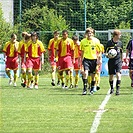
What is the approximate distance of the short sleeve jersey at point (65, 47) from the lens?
22766mm

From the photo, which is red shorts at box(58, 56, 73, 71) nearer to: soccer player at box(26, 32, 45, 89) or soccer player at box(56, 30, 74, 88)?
soccer player at box(56, 30, 74, 88)

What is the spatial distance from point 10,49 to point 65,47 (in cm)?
267

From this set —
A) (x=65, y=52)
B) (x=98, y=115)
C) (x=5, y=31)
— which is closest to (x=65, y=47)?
(x=65, y=52)

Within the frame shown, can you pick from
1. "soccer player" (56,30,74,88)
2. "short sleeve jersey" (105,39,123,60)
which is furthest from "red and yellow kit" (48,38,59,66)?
"short sleeve jersey" (105,39,123,60)

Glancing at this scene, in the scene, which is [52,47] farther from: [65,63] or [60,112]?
[60,112]

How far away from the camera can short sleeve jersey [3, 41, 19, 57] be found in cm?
2447

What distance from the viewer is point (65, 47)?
22.8 metres

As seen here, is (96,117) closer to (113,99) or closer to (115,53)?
(113,99)

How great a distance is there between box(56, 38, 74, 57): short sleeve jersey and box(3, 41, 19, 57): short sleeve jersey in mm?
2140

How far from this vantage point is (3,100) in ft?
59.1

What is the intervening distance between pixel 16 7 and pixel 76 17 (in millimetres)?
6086

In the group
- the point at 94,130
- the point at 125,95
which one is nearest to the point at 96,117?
the point at 94,130

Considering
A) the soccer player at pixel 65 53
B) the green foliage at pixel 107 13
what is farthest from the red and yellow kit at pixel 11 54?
the green foliage at pixel 107 13

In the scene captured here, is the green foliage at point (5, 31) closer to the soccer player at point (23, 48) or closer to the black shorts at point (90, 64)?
the soccer player at point (23, 48)
